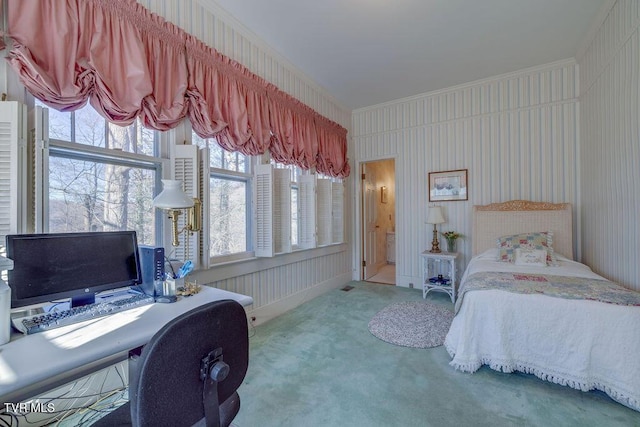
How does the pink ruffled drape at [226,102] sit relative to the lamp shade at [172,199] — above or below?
above

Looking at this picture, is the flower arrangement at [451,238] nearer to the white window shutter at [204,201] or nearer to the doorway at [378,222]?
the doorway at [378,222]

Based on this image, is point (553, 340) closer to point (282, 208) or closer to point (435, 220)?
point (435, 220)

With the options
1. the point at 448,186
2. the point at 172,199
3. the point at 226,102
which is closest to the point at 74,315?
the point at 172,199

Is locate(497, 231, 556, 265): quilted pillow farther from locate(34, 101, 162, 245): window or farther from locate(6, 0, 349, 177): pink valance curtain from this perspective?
locate(34, 101, 162, 245): window

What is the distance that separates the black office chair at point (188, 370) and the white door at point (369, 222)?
418 centimetres

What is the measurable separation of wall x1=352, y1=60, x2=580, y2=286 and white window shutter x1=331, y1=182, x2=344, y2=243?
0.58 m

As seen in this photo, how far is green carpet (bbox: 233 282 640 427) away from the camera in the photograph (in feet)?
5.24

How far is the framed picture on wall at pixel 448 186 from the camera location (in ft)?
13.2

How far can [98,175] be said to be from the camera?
184cm

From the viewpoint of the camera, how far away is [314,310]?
3359 mm

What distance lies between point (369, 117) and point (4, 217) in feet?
15.2

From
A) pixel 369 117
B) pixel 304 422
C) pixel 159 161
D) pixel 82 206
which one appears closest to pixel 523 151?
pixel 369 117

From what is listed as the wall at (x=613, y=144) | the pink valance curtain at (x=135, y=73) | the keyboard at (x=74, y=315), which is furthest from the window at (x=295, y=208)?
the wall at (x=613, y=144)

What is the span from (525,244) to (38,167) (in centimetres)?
437
